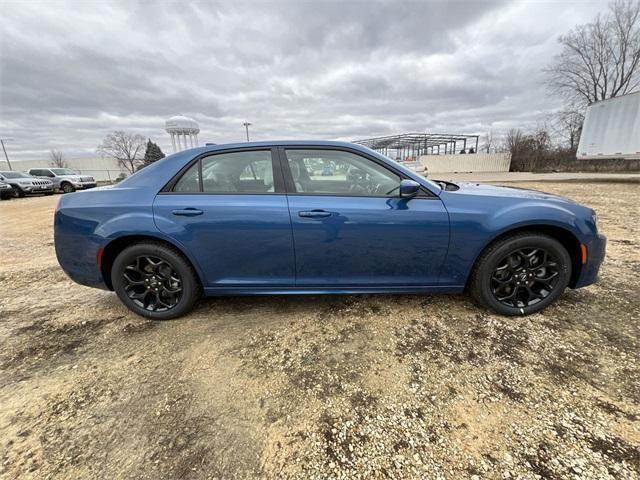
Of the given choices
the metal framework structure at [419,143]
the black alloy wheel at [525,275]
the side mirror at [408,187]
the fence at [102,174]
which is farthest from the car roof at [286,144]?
the fence at [102,174]

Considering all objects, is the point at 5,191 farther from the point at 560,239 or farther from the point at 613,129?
the point at 613,129

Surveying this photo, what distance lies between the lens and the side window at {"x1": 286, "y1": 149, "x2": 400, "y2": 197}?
244cm

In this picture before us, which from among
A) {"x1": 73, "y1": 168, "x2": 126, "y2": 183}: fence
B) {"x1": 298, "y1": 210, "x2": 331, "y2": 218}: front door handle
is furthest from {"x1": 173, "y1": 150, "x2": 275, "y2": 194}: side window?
{"x1": 73, "y1": 168, "x2": 126, "y2": 183}: fence

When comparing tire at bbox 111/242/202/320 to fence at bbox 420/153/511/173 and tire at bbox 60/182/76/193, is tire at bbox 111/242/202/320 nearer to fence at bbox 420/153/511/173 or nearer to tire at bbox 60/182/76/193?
tire at bbox 60/182/76/193

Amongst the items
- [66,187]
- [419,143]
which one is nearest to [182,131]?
[66,187]

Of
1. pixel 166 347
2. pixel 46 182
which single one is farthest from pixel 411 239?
pixel 46 182

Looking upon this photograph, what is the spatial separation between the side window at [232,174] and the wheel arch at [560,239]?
1.90m

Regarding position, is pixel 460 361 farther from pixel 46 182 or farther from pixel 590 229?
pixel 46 182

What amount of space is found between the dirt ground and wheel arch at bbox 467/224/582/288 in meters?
0.41

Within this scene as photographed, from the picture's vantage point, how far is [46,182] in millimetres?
16453

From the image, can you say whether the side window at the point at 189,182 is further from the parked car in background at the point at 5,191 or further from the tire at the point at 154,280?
the parked car in background at the point at 5,191

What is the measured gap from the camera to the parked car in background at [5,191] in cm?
1400

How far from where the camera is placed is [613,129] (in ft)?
40.9

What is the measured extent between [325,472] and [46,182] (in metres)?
22.0
